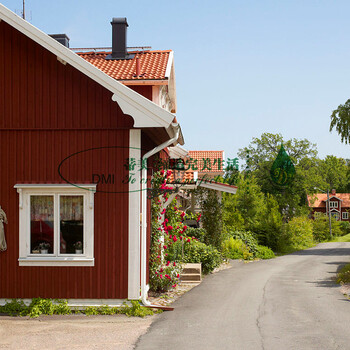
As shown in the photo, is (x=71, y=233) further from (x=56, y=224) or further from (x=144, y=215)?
(x=144, y=215)

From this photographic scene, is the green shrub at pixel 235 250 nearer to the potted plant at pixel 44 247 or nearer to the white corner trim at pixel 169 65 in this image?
the white corner trim at pixel 169 65

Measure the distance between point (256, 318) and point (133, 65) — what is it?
8744 millimetres

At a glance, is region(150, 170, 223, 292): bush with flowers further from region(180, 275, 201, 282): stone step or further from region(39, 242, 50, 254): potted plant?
region(39, 242, 50, 254): potted plant

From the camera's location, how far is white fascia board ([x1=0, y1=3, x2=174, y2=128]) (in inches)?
409

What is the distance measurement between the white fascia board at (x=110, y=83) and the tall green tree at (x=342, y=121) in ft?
82.9

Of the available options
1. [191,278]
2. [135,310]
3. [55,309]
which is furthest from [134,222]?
[191,278]

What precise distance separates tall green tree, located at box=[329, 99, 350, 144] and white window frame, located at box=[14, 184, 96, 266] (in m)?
25.7

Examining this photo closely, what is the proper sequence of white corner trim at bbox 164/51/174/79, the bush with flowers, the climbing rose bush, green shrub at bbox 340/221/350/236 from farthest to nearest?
green shrub at bbox 340/221/350/236
white corner trim at bbox 164/51/174/79
the bush with flowers
the climbing rose bush

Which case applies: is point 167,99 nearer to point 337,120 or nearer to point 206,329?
point 206,329

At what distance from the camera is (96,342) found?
8500 mm

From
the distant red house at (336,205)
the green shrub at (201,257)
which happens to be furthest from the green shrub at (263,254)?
the distant red house at (336,205)

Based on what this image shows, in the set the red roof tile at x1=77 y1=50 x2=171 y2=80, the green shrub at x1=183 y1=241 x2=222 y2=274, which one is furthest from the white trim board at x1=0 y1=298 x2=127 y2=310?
the green shrub at x1=183 y1=241 x2=222 y2=274

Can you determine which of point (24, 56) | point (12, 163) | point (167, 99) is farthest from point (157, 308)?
point (167, 99)

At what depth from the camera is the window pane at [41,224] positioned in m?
11.0
